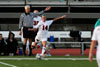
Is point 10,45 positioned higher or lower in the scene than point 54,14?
lower

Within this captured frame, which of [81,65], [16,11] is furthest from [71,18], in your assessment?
[81,65]

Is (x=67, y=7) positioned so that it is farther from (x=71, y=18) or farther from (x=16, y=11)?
(x=16, y=11)

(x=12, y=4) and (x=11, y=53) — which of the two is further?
(x=12, y=4)

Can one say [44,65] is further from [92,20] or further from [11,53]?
[92,20]

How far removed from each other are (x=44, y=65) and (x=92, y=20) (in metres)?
17.2

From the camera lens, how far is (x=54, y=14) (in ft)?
90.2

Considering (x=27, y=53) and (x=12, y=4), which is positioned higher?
(x=12, y=4)

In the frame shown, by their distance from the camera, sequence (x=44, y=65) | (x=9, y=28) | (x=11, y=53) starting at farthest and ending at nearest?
(x=9, y=28)
(x=11, y=53)
(x=44, y=65)

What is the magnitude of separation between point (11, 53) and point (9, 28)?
30.4ft

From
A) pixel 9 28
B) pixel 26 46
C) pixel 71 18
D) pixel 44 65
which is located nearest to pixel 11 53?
pixel 26 46

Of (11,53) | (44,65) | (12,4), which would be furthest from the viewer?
(12,4)

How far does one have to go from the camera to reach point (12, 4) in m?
28.4

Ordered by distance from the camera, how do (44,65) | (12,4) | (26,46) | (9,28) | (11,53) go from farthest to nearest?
(12,4)
(9,28)
(11,53)
(26,46)
(44,65)

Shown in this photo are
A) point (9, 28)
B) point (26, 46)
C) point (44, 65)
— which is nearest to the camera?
point (44, 65)
